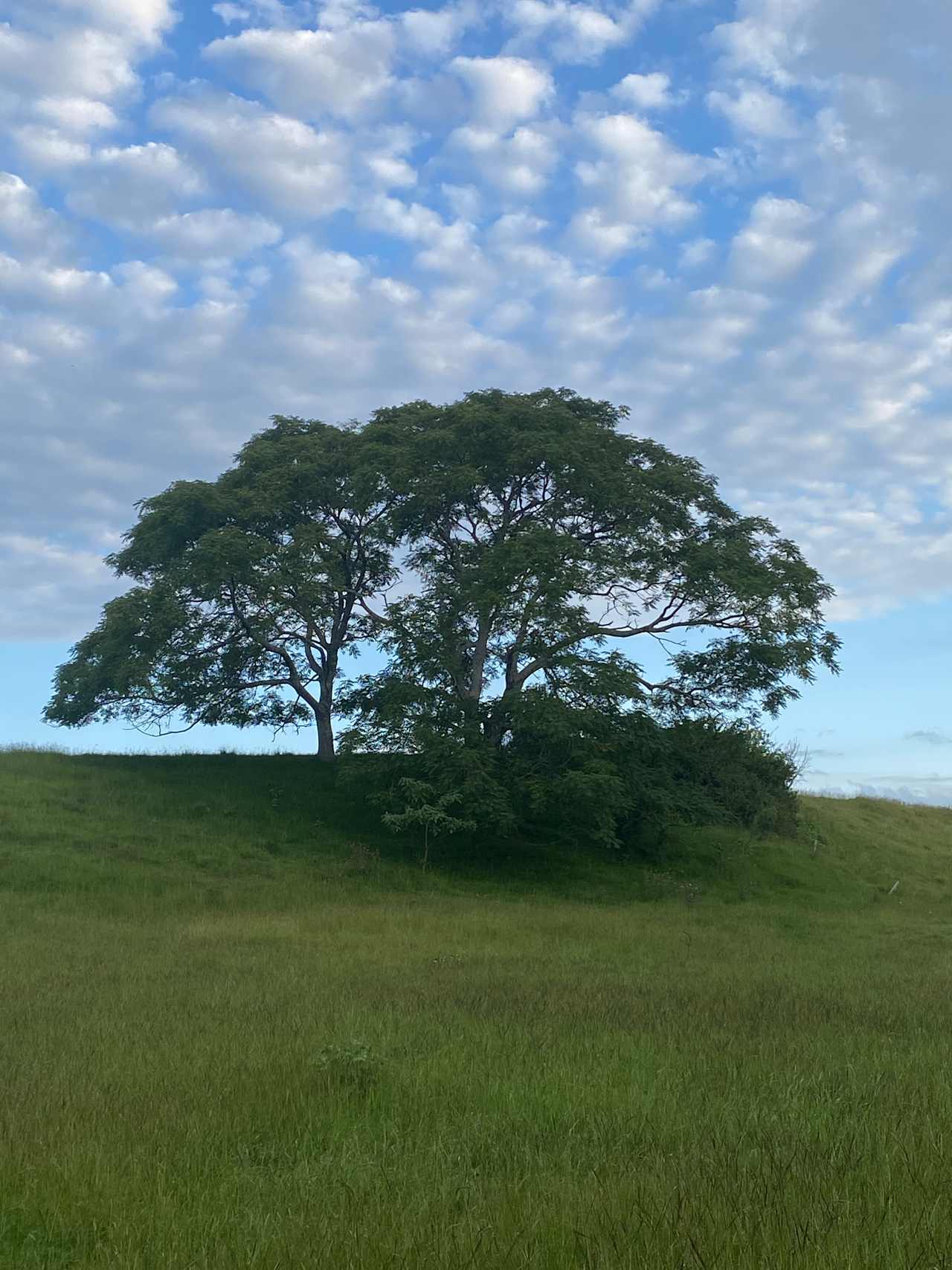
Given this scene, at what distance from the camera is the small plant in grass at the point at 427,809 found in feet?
90.9

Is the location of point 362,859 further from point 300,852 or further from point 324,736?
point 324,736

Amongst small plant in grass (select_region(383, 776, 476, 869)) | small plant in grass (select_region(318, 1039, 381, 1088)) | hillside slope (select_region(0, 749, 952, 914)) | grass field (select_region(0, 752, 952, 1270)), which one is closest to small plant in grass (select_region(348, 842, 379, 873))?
hillside slope (select_region(0, 749, 952, 914))

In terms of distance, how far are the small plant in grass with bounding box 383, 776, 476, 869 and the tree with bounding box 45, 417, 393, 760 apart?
28.9 ft

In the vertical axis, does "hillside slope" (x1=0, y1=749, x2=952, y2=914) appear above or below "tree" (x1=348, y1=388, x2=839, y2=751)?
below

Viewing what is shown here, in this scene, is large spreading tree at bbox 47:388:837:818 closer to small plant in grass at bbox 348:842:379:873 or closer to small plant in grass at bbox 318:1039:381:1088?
small plant in grass at bbox 348:842:379:873

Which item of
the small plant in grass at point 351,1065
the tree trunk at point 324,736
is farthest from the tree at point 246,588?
the small plant in grass at point 351,1065

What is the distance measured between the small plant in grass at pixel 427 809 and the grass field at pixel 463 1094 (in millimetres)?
5851

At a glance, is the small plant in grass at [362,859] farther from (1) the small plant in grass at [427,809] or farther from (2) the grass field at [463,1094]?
(2) the grass field at [463,1094]

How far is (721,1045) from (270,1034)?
4.16m

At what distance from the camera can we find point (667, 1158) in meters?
5.61

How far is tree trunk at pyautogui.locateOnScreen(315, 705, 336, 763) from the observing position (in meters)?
39.2

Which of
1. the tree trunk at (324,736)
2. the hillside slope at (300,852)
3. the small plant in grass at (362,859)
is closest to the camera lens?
the hillside slope at (300,852)

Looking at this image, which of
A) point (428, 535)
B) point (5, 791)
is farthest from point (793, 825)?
point (5, 791)

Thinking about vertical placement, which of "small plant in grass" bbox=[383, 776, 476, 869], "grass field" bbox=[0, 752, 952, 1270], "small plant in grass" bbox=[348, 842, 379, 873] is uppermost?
"small plant in grass" bbox=[383, 776, 476, 869]
